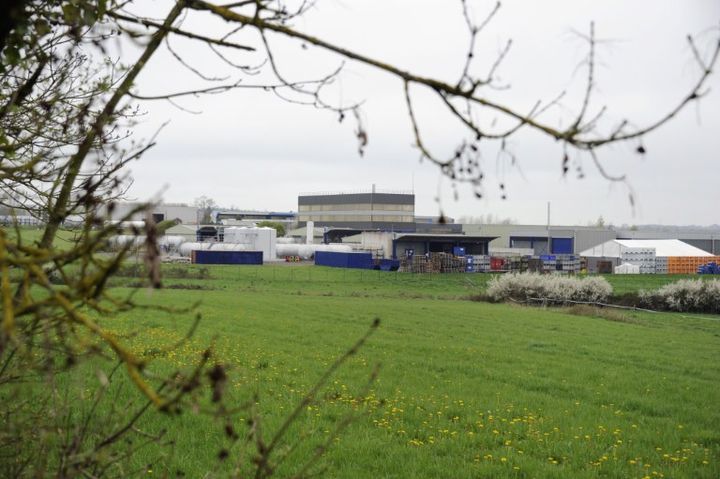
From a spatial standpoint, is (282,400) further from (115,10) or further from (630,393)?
(115,10)

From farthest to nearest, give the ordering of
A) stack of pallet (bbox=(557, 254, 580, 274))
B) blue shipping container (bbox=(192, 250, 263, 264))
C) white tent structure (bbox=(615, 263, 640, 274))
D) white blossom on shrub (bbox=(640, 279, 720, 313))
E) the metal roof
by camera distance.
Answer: the metal roof → white tent structure (bbox=(615, 263, 640, 274)) → stack of pallet (bbox=(557, 254, 580, 274)) → blue shipping container (bbox=(192, 250, 263, 264)) → white blossom on shrub (bbox=(640, 279, 720, 313))

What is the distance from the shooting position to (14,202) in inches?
249

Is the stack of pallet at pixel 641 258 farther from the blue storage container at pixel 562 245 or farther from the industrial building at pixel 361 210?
the industrial building at pixel 361 210

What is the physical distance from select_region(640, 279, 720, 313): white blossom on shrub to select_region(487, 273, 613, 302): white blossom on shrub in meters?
2.71

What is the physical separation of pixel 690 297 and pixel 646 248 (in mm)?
41162

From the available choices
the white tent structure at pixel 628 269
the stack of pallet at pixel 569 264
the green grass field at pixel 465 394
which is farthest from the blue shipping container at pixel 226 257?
the green grass field at pixel 465 394

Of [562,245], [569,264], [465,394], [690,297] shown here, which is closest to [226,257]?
[569,264]

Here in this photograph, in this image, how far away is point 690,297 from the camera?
38.1 m

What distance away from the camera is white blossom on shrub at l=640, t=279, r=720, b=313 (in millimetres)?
38062

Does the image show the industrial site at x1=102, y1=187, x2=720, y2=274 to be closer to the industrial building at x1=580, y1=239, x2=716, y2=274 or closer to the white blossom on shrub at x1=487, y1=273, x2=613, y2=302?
the industrial building at x1=580, y1=239, x2=716, y2=274

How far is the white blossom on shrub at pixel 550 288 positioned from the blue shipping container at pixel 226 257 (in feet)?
103

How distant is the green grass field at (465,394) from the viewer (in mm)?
8078

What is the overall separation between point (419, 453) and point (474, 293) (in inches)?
1420

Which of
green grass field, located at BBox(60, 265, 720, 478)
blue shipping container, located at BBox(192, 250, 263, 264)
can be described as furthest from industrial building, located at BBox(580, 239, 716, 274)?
green grass field, located at BBox(60, 265, 720, 478)
